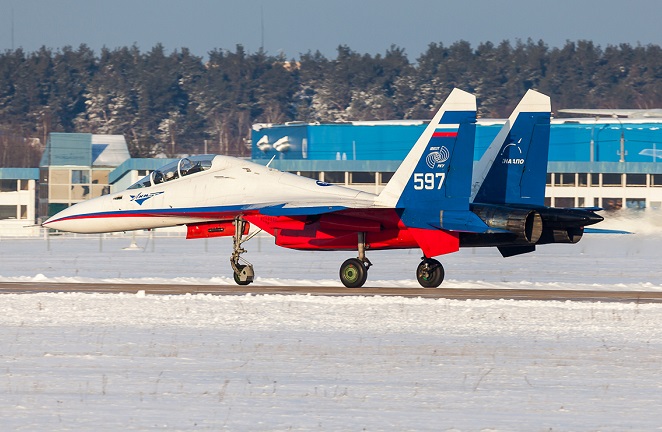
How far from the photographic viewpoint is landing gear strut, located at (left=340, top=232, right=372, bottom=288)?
24078 millimetres

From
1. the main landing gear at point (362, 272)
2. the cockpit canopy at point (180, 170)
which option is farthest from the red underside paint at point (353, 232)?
the cockpit canopy at point (180, 170)

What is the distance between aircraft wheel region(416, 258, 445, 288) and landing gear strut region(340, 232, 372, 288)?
4.24 ft

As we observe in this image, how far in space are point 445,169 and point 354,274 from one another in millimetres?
3110

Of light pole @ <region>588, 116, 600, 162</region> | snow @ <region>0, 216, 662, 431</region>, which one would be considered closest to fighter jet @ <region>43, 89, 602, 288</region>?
snow @ <region>0, 216, 662, 431</region>

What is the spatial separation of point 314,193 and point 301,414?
1498 centimetres

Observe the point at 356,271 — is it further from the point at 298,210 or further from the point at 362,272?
the point at 298,210

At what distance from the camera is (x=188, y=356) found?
1367 cm

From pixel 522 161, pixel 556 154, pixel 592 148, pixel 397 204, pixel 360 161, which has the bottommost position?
pixel 397 204

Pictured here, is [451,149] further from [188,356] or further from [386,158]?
[386,158]

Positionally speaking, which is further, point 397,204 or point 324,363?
point 397,204

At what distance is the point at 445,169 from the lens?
22953mm

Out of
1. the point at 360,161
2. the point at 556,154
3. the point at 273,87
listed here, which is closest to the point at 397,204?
the point at 360,161

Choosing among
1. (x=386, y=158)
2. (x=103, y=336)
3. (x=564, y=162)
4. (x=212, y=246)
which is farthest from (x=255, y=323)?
(x=386, y=158)

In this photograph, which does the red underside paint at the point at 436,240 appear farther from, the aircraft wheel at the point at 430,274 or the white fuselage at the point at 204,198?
the white fuselage at the point at 204,198
